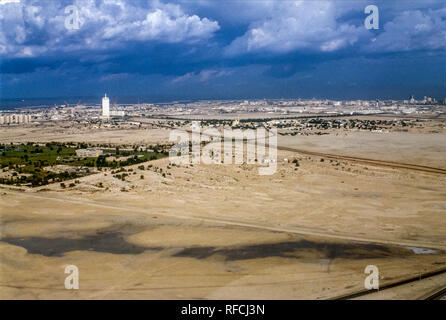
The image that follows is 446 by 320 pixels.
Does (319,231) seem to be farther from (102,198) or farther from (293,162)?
(293,162)

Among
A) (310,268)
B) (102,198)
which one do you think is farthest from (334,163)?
(310,268)

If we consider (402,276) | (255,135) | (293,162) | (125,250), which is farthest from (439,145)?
(125,250)

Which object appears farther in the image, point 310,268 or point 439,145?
point 439,145

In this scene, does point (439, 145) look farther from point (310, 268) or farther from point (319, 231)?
point (310, 268)

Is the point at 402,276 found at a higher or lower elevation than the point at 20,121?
lower
